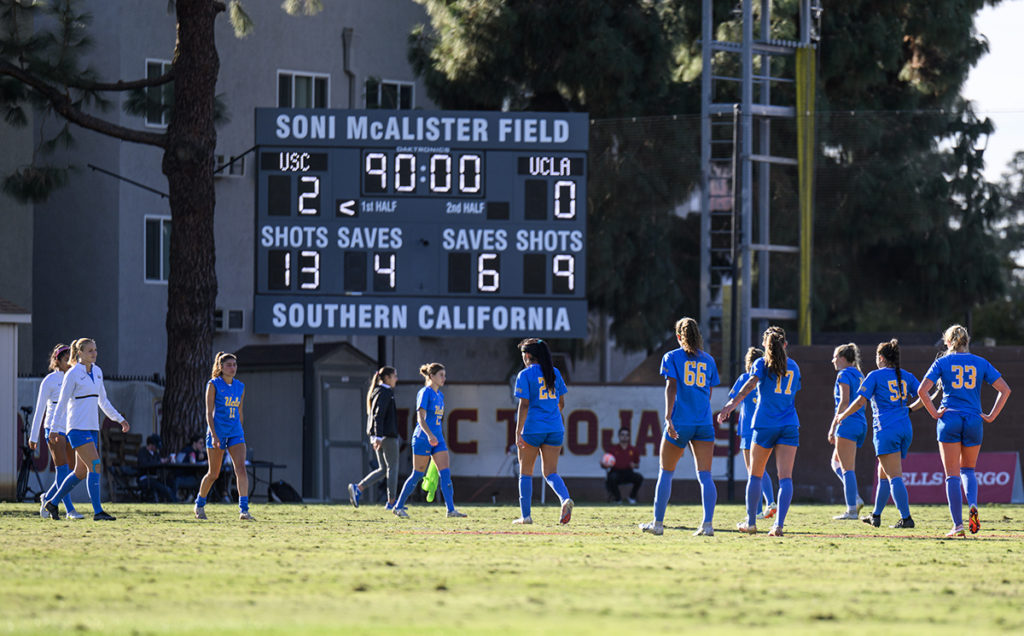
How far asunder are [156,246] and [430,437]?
62.3 feet

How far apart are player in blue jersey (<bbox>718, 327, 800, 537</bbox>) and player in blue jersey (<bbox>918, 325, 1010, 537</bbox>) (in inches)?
50.9

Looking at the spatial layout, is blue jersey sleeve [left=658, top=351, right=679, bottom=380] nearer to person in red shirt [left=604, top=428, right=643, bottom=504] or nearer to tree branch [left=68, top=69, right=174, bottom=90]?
person in red shirt [left=604, top=428, right=643, bottom=504]

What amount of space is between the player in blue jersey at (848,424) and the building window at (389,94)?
21.2 m

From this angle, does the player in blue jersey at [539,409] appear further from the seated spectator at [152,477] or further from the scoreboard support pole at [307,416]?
the scoreboard support pole at [307,416]

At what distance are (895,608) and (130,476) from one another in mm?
19991

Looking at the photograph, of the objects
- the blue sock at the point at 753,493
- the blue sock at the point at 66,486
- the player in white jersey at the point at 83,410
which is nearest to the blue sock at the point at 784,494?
the blue sock at the point at 753,493

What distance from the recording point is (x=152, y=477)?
84.9ft

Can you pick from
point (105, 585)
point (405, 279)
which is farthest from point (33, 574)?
point (405, 279)

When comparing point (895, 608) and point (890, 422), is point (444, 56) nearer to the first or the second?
point (890, 422)

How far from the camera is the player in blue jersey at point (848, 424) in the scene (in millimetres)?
17719

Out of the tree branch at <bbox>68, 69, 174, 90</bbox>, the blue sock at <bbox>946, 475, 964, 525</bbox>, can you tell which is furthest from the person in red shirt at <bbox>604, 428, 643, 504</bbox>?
the blue sock at <bbox>946, 475, 964, 525</bbox>

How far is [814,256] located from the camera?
39.8 metres

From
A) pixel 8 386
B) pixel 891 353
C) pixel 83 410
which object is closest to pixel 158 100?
pixel 8 386

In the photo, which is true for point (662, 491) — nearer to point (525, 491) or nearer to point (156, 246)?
point (525, 491)
